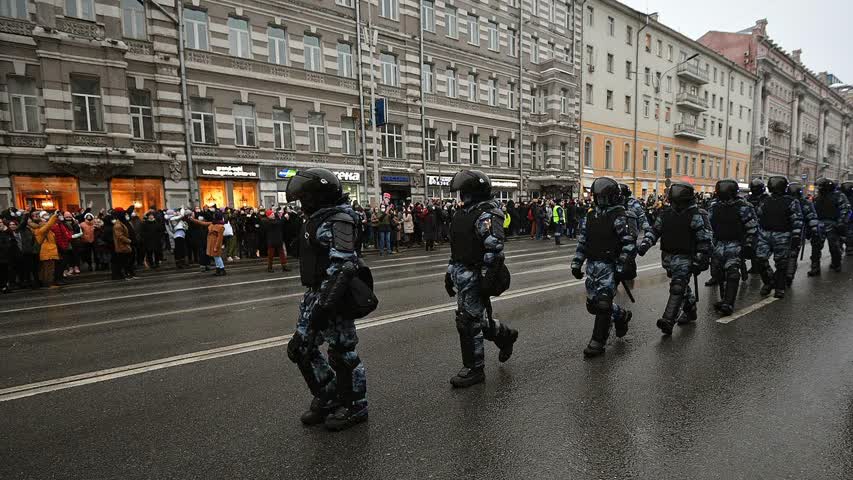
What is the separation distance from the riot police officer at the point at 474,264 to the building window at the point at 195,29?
64.0 feet

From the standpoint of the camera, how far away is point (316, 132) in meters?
22.5

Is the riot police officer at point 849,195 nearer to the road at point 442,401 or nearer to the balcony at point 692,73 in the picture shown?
the road at point 442,401

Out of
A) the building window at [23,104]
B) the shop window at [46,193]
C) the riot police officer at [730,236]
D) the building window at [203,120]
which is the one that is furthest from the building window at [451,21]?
the riot police officer at [730,236]

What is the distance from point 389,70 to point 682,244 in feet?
72.1

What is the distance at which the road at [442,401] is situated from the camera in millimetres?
2908

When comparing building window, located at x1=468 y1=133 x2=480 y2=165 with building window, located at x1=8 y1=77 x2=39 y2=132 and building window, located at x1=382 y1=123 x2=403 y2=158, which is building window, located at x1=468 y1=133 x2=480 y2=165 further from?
building window, located at x1=8 y1=77 x2=39 y2=132

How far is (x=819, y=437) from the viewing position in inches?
123

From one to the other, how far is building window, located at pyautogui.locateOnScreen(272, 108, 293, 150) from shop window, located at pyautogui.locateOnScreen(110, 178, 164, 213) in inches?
211

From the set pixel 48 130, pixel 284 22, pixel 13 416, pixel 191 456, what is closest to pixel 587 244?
pixel 191 456

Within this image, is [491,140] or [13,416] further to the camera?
[491,140]

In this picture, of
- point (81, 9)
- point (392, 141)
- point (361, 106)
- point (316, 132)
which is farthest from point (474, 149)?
point (81, 9)

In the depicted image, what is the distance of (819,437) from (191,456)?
4.26 meters

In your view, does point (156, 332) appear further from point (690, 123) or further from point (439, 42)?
point (690, 123)

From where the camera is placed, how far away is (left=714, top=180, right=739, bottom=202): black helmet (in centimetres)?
696
